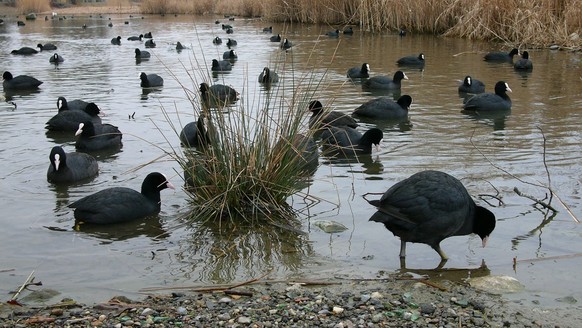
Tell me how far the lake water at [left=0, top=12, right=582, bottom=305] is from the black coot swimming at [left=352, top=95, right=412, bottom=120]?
0.85ft

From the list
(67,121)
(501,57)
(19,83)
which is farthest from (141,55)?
(67,121)

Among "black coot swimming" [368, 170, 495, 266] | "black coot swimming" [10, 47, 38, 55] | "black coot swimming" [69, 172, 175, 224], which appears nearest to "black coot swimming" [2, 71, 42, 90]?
"black coot swimming" [10, 47, 38, 55]

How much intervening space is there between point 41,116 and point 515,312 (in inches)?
406

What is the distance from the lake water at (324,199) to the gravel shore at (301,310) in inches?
12.6

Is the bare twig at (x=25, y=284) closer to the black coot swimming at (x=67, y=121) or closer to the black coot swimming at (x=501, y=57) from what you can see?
the black coot swimming at (x=67, y=121)

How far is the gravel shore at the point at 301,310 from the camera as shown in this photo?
4.52 meters

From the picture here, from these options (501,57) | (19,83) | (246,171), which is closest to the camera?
(246,171)

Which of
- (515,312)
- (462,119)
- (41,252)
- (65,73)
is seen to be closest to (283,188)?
(41,252)

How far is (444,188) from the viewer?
232 inches

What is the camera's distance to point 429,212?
19.0 feet

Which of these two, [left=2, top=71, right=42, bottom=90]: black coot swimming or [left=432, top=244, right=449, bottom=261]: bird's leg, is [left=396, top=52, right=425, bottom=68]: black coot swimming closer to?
[left=2, top=71, right=42, bottom=90]: black coot swimming

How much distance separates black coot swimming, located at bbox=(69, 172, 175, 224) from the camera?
7074 millimetres

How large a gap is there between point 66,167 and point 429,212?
15.5 ft

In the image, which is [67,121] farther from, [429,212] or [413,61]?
[413,61]
